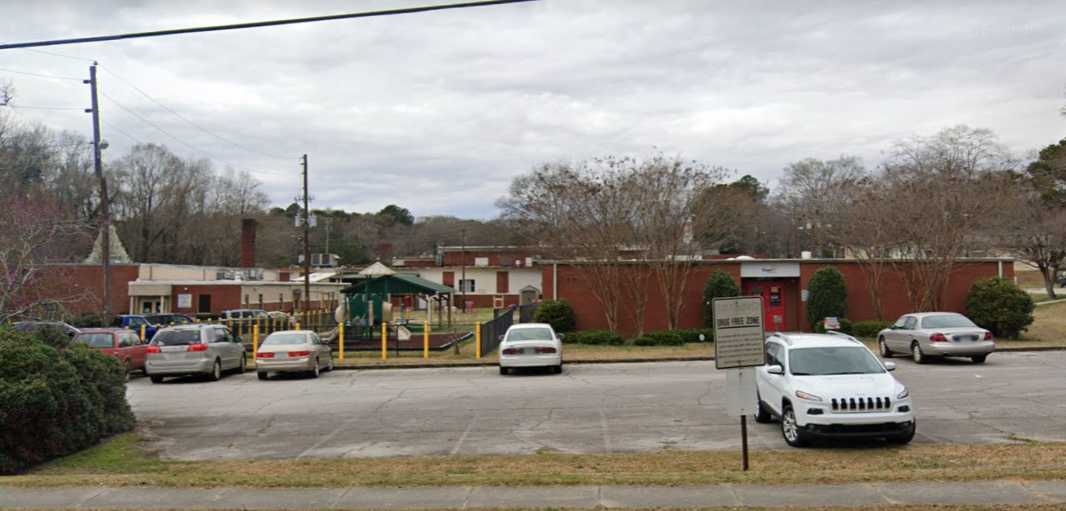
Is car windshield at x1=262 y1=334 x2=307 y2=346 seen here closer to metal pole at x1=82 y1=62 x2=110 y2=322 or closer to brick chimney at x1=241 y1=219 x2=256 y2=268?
metal pole at x1=82 y1=62 x2=110 y2=322

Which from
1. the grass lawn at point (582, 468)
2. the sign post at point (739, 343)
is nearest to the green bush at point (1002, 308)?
the grass lawn at point (582, 468)

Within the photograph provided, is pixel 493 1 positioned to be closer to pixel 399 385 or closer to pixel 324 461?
pixel 324 461

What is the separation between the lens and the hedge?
32250 millimetres

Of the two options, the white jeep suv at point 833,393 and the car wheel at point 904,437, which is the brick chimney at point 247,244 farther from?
the car wheel at point 904,437

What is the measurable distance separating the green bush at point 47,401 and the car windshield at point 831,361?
1035 centimetres

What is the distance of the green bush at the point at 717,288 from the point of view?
3281 centimetres

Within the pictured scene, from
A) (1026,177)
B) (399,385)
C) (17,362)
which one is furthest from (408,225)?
(17,362)

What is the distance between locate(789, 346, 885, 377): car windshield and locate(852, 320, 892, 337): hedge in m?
20.7

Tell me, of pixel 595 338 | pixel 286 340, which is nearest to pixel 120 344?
pixel 286 340

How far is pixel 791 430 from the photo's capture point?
39.4 feet

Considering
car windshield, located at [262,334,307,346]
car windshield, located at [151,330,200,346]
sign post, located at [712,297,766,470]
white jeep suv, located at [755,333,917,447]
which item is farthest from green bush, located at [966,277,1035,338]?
car windshield, located at [151,330,200,346]

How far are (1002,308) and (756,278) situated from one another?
895 cm

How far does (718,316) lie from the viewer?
9.96 meters

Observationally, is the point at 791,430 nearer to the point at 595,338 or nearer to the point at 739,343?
the point at 739,343
